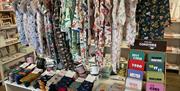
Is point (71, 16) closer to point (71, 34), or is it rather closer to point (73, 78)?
point (71, 34)

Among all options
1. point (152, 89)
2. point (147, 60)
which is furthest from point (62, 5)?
point (152, 89)

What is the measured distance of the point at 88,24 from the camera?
5.05 feet

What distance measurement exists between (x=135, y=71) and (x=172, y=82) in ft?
5.95

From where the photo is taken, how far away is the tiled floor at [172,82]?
2.87m

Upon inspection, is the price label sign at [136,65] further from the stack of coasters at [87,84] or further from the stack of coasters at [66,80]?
the stack of coasters at [66,80]

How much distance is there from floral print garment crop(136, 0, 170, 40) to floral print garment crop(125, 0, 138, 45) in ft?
0.45

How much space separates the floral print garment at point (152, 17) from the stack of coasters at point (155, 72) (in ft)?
0.61

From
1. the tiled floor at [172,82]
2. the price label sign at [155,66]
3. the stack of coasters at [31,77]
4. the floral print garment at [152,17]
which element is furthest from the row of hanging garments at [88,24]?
the tiled floor at [172,82]

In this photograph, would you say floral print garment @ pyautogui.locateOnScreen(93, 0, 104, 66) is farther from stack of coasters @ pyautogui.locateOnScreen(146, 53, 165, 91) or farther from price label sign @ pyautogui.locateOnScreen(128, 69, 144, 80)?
stack of coasters @ pyautogui.locateOnScreen(146, 53, 165, 91)

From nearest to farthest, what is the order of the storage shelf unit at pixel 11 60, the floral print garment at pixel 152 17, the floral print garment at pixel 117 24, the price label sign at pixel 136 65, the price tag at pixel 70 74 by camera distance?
the floral print garment at pixel 117 24 < the floral print garment at pixel 152 17 < the price label sign at pixel 136 65 < the price tag at pixel 70 74 < the storage shelf unit at pixel 11 60

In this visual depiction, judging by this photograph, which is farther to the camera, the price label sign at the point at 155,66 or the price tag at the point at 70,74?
the price tag at the point at 70,74

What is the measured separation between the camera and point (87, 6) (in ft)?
4.95

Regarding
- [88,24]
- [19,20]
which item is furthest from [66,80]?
[19,20]

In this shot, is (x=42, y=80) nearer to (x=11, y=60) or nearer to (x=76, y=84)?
(x=76, y=84)
